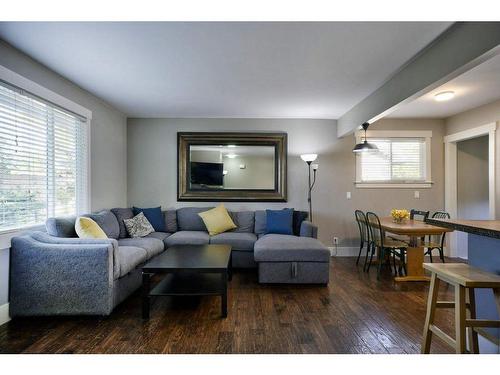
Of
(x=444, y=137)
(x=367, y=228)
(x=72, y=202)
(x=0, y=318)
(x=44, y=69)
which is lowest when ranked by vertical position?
(x=0, y=318)

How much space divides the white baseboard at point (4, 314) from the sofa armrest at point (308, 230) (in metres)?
3.45

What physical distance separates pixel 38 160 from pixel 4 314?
1.49 metres

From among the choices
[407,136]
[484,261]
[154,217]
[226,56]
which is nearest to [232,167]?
[154,217]

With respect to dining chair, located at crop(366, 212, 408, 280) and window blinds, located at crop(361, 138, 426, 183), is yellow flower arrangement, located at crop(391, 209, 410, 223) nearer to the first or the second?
dining chair, located at crop(366, 212, 408, 280)

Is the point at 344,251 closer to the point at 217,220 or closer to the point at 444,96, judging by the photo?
the point at 217,220

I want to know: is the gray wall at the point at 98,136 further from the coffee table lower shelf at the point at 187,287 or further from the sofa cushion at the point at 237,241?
the sofa cushion at the point at 237,241

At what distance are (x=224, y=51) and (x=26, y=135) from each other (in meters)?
2.14

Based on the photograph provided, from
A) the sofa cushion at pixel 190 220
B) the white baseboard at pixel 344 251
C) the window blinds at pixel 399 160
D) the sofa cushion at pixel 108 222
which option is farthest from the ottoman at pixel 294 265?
the window blinds at pixel 399 160

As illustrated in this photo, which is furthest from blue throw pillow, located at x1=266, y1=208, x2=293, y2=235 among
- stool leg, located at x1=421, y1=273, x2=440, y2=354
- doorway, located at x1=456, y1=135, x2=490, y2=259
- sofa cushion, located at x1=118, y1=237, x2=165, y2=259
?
doorway, located at x1=456, y1=135, x2=490, y2=259

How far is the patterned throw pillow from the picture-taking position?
401cm

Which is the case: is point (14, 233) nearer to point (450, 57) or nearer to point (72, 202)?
point (72, 202)

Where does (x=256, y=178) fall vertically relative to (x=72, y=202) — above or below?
above

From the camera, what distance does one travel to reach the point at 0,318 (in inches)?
94.1

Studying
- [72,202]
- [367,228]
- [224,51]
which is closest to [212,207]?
[72,202]
